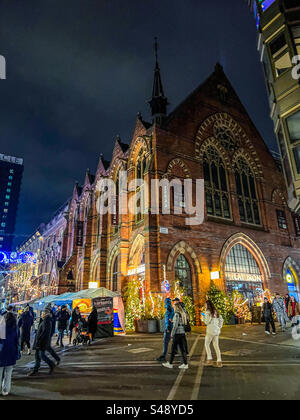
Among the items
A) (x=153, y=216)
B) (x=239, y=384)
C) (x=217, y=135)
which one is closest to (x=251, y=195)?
(x=217, y=135)

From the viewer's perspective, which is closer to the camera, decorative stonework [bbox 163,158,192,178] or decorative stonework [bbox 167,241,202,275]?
decorative stonework [bbox 167,241,202,275]

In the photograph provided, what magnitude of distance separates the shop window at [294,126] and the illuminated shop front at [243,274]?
1234 cm

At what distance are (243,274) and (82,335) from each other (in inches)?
548

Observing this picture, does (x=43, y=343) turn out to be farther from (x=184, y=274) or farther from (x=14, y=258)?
(x=14, y=258)

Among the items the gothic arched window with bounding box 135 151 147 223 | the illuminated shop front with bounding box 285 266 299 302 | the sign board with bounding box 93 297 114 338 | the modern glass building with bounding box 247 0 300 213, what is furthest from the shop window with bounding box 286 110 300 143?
the illuminated shop front with bounding box 285 266 299 302

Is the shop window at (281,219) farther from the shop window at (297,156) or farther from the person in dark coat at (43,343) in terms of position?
the person in dark coat at (43,343)

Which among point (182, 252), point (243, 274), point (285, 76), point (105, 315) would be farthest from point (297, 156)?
point (243, 274)

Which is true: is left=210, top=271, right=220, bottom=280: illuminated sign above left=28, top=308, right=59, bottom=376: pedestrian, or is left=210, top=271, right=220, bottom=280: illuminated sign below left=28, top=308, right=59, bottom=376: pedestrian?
above

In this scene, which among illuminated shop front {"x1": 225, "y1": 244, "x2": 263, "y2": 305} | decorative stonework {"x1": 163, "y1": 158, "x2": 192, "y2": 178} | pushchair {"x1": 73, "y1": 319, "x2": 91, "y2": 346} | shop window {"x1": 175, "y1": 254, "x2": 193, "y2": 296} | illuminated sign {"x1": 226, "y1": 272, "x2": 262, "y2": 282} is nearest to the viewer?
pushchair {"x1": 73, "y1": 319, "x2": 91, "y2": 346}

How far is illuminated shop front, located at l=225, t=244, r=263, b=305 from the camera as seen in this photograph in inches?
860

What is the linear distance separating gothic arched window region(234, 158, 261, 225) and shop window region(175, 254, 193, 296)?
7.54 m

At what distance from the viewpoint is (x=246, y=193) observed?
2564cm

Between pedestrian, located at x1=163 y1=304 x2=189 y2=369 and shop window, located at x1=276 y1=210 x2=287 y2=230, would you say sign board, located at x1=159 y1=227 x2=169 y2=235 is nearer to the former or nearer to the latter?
pedestrian, located at x1=163 y1=304 x2=189 y2=369
